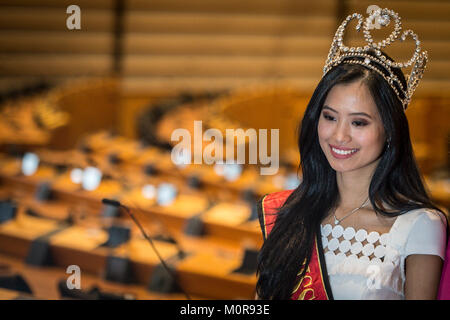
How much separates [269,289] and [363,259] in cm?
21

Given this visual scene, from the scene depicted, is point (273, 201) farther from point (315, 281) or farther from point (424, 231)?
point (424, 231)

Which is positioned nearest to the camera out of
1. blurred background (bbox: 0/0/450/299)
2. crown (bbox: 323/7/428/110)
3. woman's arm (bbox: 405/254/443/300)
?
woman's arm (bbox: 405/254/443/300)

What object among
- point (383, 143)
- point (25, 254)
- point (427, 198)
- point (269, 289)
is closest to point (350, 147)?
point (383, 143)

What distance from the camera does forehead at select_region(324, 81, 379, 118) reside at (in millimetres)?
1327

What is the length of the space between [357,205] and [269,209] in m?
0.19

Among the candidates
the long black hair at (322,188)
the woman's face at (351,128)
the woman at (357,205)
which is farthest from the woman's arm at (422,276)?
the woman's face at (351,128)

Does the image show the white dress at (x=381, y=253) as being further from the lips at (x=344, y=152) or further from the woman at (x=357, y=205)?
the lips at (x=344, y=152)

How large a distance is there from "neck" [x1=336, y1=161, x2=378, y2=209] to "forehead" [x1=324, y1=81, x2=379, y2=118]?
0.15 metres

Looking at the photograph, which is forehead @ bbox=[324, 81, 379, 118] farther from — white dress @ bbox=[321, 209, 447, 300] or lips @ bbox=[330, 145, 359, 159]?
white dress @ bbox=[321, 209, 447, 300]

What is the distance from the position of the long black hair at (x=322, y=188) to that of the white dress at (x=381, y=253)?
0.12 feet

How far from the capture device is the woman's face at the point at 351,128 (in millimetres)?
1331

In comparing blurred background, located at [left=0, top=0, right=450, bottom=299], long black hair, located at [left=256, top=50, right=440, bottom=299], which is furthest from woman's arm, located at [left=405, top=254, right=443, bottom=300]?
blurred background, located at [left=0, top=0, right=450, bottom=299]

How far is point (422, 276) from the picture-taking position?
129cm
